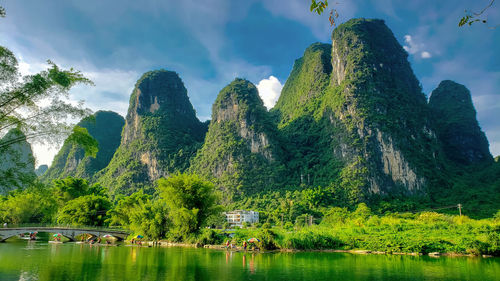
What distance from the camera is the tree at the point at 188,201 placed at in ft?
99.3

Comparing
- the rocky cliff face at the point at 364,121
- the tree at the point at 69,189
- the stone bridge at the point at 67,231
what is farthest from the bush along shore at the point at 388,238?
the rocky cliff face at the point at 364,121

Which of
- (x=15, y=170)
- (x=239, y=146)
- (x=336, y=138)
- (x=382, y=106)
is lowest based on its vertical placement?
(x=15, y=170)

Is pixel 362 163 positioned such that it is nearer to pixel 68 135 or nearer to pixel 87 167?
pixel 68 135

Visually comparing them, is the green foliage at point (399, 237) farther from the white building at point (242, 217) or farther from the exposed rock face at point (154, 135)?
the exposed rock face at point (154, 135)

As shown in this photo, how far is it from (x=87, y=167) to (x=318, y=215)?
94814mm

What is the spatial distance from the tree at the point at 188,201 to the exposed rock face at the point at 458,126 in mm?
85691

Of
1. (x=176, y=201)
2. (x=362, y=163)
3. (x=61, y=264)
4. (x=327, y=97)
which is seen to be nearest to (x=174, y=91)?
(x=327, y=97)

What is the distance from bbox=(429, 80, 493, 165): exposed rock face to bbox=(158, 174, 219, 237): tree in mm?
85691

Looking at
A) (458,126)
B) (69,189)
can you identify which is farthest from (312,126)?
(69,189)

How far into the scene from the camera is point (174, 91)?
117562 millimetres

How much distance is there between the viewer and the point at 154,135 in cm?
10100

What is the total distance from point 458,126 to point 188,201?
323ft

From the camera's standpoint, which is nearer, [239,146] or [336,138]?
[336,138]

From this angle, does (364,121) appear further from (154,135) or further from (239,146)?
(154,135)
